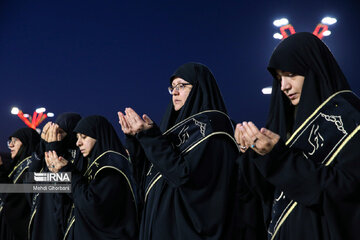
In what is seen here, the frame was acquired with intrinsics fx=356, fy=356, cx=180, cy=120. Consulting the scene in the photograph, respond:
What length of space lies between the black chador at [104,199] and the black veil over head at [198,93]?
981mm

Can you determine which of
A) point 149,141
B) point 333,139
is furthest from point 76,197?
point 333,139

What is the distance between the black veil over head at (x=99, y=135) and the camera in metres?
3.89

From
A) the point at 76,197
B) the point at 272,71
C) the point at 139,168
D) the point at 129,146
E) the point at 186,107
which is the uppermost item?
the point at 272,71

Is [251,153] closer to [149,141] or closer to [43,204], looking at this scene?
[149,141]

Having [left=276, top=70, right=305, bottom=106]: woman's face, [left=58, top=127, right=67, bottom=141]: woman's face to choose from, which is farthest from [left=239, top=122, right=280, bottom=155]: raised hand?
[left=58, top=127, right=67, bottom=141]: woman's face

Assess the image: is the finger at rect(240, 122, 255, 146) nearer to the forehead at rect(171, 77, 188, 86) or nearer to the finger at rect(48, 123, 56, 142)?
the forehead at rect(171, 77, 188, 86)

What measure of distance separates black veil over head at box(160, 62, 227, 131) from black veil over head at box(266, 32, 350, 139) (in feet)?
2.80

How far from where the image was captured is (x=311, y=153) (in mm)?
1713

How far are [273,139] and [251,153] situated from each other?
0.17m

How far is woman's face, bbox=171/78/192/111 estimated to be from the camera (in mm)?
2935

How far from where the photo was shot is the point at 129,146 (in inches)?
118

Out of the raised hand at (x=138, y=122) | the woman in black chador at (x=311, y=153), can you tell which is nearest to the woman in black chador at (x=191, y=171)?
the raised hand at (x=138, y=122)

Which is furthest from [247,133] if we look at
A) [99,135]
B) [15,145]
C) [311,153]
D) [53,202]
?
[15,145]

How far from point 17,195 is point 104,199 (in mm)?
2238
